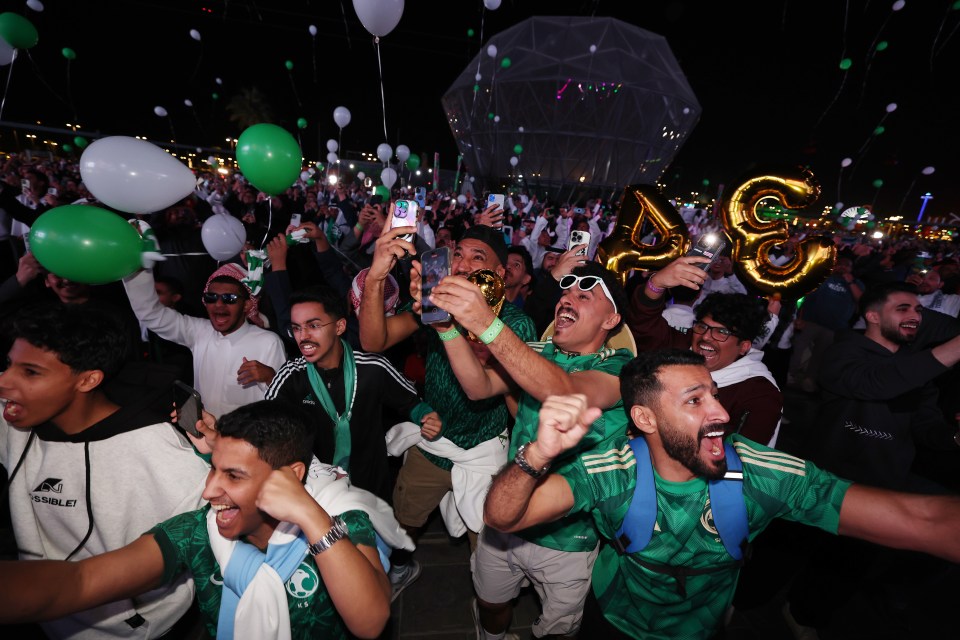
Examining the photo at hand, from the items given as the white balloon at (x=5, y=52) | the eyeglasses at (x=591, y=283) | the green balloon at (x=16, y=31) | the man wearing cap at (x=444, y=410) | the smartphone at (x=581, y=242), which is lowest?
the man wearing cap at (x=444, y=410)

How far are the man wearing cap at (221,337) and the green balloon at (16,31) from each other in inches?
193

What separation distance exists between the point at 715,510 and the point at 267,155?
4.38 metres

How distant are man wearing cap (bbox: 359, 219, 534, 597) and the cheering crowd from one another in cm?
2

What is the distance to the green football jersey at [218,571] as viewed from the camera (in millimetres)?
1625

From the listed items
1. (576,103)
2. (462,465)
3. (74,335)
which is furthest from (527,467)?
(576,103)

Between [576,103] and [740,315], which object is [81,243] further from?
[576,103]

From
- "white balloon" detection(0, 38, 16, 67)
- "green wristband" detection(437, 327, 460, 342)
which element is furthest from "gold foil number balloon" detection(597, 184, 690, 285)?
"white balloon" detection(0, 38, 16, 67)

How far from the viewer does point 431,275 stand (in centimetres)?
198

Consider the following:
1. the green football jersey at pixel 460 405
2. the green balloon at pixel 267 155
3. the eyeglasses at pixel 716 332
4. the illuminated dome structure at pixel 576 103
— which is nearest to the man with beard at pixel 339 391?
the green football jersey at pixel 460 405

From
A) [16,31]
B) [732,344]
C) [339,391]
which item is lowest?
[339,391]

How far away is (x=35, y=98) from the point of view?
18188 millimetres

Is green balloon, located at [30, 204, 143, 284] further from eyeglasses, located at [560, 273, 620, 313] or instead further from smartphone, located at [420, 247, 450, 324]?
eyeglasses, located at [560, 273, 620, 313]

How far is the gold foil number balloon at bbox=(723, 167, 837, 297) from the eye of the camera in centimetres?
295

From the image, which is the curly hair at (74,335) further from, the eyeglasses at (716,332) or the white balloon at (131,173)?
the eyeglasses at (716,332)
